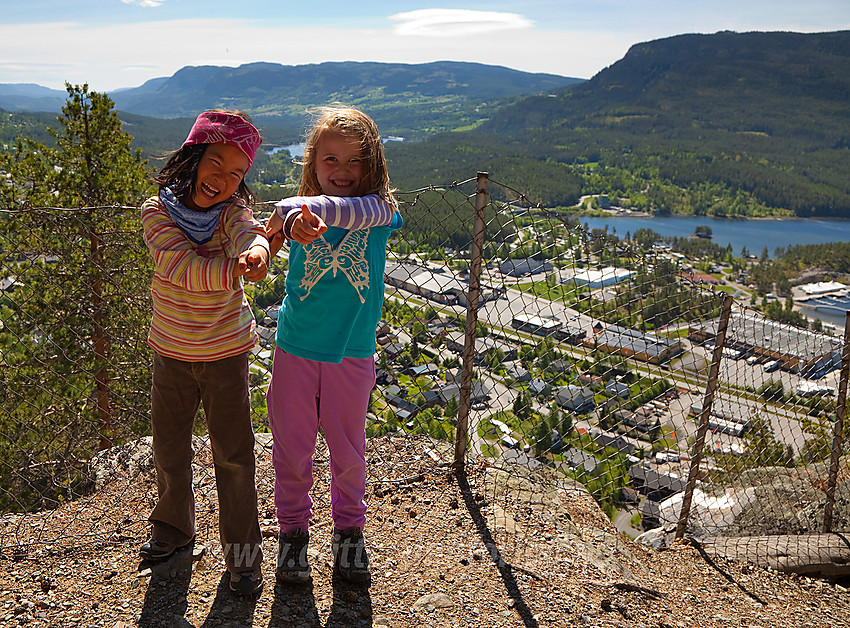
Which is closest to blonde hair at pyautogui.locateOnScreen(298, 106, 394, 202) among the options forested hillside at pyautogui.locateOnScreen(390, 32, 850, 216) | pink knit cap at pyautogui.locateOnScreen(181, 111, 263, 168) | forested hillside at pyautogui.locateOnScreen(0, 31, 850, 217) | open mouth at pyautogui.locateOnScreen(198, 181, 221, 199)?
pink knit cap at pyautogui.locateOnScreen(181, 111, 263, 168)

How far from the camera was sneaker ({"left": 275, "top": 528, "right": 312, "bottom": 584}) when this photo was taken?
7.28 feet

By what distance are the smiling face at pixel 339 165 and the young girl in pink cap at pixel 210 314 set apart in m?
0.23

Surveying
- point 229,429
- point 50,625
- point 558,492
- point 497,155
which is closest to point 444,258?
point 558,492

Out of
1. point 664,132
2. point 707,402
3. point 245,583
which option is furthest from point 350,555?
point 664,132

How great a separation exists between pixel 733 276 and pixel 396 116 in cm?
11531

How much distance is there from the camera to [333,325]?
6.88 feet

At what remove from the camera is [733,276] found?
2167 inches

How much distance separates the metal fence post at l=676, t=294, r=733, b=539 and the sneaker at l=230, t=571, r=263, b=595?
2.30 meters

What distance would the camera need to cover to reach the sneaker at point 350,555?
7.54ft

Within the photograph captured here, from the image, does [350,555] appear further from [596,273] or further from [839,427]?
[596,273]

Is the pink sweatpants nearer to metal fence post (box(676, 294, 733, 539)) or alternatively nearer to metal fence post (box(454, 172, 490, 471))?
metal fence post (box(454, 172, 490, 471))

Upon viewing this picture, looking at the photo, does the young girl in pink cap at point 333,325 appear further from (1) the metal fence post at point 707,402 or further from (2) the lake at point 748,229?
(2) the lake at point 748,229

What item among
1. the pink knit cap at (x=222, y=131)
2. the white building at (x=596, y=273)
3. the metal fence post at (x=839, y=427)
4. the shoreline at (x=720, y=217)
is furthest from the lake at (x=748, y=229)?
the pink knit cap at (x=222, y=131)

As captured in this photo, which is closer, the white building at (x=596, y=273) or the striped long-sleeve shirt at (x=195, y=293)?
the striped long-sleeve shirt at (x=195, y=293)
